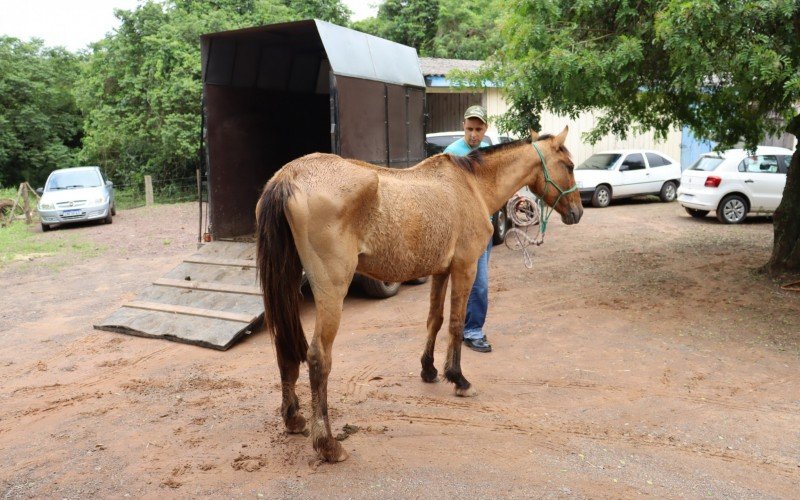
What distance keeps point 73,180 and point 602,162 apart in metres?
14.0

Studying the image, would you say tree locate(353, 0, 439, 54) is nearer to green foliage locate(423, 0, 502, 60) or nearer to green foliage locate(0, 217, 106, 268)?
green foliage locate(423, 0, 502, 60)

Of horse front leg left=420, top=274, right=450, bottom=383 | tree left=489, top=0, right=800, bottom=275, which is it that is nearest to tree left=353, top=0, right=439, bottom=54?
tree left=489, top=0, right=800, bottom=275

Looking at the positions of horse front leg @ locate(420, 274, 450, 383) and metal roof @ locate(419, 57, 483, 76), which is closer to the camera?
horse front leg @ locate(420, 274, 450, 383)

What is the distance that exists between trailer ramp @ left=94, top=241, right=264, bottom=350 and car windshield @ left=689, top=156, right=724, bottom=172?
34.3ft

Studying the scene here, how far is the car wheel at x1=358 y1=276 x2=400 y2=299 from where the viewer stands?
7.07 m

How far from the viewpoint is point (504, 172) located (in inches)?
177

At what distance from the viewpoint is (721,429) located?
3.71 m

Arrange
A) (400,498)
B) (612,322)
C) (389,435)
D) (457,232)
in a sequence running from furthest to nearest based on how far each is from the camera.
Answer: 1. (612,322)
2. (457,232)
3. (389,435)
4. (400,498)

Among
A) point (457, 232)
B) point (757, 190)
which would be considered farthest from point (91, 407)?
point (757, 190)

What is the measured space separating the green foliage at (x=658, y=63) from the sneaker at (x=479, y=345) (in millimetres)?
2817

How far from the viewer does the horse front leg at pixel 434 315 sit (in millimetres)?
4316

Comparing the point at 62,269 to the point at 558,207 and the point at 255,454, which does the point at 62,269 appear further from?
the point at 558,207

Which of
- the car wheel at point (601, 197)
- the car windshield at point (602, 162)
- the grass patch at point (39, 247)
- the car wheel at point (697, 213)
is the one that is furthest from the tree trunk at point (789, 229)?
the grass patch at point (39, 247)

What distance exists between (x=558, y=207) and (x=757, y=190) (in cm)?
968
